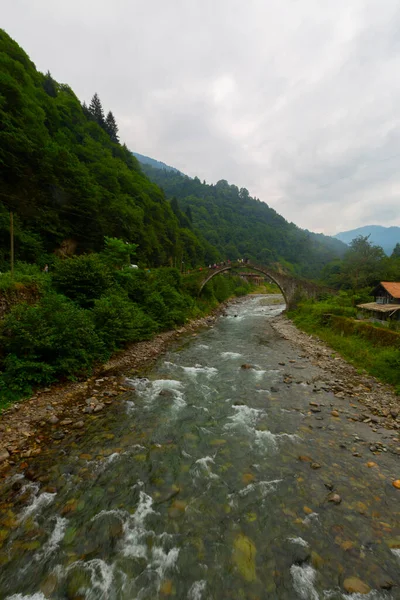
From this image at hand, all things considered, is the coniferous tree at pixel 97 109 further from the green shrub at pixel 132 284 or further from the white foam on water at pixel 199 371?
the white foam on water at pixel 199 371

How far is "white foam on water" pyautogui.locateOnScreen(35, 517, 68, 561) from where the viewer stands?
4.49 m

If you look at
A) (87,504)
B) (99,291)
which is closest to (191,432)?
(87,504)

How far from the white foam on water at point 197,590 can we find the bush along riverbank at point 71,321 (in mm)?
7901

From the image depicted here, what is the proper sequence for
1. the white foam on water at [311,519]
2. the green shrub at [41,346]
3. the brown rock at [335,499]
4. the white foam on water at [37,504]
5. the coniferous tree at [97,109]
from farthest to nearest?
1. the coniferous tree at [97,109]
2. the green shrub at [41,346]
3. the brown rock at [335,499]
4. the white foam on water at [311,519]
5. the white foam on water at [37,504]

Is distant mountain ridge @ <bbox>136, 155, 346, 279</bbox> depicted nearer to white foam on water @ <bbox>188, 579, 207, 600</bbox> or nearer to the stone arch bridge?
the stone arch bridge

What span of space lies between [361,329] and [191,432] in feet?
57.2

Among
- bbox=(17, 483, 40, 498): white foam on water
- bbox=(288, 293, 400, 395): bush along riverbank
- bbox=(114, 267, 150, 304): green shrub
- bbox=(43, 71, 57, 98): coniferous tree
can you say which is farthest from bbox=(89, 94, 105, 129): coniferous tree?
bbox=(17, 483, 40, 498): white foam on water

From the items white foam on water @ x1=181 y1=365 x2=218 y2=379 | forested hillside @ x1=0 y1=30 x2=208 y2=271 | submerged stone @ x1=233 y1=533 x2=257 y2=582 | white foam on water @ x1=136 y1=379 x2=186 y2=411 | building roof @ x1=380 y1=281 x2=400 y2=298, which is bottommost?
white foam on water @ x1=181 y1=365 x2=218 y2=379

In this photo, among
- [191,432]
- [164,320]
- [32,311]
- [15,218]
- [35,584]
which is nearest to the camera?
[35,584]

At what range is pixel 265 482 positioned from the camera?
20.9ft

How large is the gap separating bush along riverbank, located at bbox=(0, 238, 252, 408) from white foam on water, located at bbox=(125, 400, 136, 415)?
2.86 meters

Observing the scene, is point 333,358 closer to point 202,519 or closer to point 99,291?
point 202,519

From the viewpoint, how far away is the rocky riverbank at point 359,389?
32.2ft

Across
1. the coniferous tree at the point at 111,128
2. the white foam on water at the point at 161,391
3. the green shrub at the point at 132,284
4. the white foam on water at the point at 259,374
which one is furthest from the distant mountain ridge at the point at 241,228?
the white foam on water at the point at 161,391
